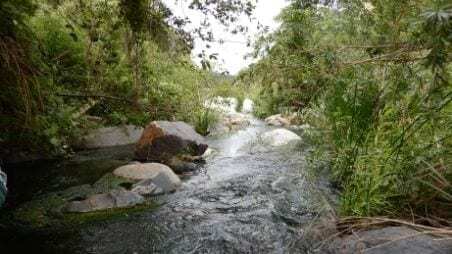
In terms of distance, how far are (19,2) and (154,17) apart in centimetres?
126

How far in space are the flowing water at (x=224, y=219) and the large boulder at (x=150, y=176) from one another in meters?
0.19

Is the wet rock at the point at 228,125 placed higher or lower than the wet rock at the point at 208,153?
higher

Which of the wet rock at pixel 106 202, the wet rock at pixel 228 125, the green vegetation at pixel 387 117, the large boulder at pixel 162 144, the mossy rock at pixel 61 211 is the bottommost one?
the mossy rock at pixel 61 211

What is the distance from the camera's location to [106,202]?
519 centimetres

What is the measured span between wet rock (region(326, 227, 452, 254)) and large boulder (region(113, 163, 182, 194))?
10.5 ft

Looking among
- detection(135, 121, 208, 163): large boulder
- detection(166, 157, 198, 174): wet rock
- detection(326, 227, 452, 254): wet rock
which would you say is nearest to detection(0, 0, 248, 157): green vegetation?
detection(135, 121, 208, 163): large boulder

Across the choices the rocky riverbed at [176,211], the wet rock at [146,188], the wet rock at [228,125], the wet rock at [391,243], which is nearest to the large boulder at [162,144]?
the rocky riverbed at [176,211]

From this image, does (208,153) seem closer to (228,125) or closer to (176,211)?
(176,211)

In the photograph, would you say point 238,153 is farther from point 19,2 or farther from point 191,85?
point 19,2

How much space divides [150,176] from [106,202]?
1180 millimetres

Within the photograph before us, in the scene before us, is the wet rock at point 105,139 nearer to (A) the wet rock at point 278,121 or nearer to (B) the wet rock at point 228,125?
(B) the wet rock at point 228,125

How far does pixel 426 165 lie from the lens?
135 inches

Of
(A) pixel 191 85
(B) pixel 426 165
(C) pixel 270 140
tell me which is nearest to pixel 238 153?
Result: (C) pixel 270 140

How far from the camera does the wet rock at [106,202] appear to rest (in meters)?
5.02
